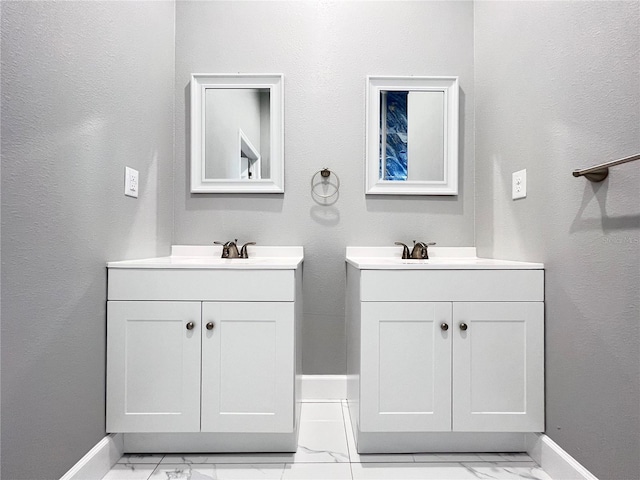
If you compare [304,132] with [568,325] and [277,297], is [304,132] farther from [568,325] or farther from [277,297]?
[568,325]

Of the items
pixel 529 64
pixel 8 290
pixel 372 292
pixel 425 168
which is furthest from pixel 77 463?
pixel 529 64

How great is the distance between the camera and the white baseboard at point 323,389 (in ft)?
5.97

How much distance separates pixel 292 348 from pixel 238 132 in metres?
1.14

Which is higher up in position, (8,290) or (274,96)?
(274,96)

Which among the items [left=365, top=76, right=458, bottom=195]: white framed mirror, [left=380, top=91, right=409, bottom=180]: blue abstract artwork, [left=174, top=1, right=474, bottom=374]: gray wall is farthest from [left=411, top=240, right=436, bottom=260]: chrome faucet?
[left=380, top=91, right=409, bottom=180]: blue abstract artwork

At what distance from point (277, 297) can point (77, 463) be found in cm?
81

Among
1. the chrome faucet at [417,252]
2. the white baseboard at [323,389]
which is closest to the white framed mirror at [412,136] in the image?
the chrome faucet at [417,252]

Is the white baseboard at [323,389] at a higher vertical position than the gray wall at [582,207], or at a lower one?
lower

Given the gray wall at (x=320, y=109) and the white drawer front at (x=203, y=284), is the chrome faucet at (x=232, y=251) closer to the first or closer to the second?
the gray wall at (x=320, y=109)

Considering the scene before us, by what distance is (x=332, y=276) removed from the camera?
1.85 meters

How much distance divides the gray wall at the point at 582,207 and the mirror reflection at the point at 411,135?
13.6 inches

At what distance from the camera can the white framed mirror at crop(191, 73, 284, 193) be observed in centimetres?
182

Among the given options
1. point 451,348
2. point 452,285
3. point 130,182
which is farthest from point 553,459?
point 130,182

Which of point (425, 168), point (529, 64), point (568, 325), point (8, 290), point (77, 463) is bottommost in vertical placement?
point (77, 463)
